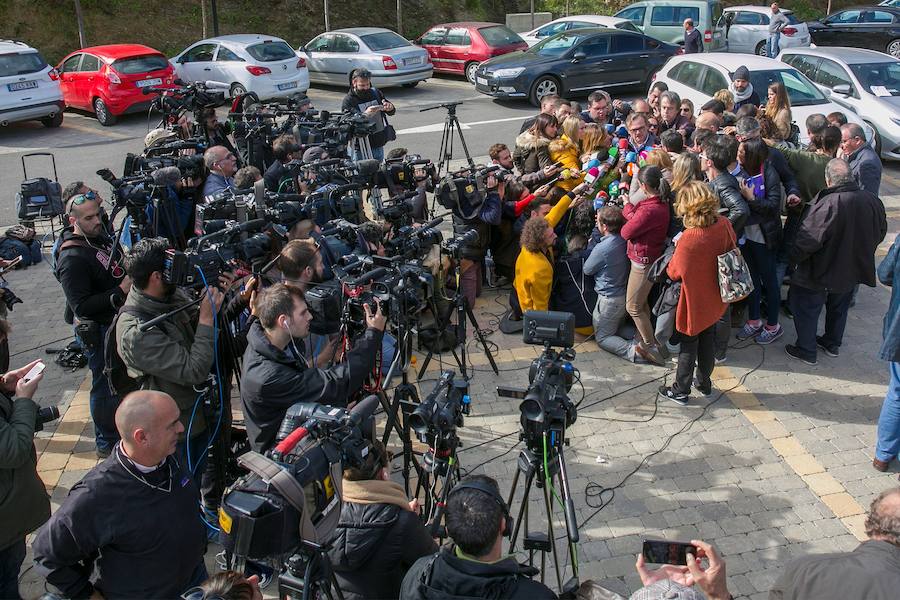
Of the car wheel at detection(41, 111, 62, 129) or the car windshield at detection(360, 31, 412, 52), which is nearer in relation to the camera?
the car wheel at detection(41, 111, 62, 129)

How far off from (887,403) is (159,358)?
4707 millimetres

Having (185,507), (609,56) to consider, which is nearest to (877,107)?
(609,56)

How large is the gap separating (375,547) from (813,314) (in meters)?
4.81

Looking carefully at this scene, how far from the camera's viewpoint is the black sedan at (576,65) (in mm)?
15930

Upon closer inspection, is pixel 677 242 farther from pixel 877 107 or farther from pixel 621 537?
pixel 877 107

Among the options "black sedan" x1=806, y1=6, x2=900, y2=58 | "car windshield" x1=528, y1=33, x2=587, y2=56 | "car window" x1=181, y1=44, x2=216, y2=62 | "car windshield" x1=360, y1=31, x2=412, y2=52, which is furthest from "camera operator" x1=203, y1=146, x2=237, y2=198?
"black sedan" x1=806, y1=6, x2=900, y2=58

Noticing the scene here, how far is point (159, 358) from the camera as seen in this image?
4.48 metres

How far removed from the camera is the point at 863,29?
19.8 meters

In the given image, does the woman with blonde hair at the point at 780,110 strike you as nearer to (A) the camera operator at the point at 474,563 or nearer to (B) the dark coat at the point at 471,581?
(A) the camera operator at the point at 474,563

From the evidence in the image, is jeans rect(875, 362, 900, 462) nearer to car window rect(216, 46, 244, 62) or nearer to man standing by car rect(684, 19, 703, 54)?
man standing by car rect(684, 19, 703, 54)

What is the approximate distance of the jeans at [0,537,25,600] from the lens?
4031 millimetres

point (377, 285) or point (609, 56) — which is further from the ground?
point (609, 56)

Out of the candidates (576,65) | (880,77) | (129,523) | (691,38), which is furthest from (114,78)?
(129,523)

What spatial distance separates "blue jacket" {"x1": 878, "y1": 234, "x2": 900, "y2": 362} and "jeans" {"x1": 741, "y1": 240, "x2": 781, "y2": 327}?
4.68ft
